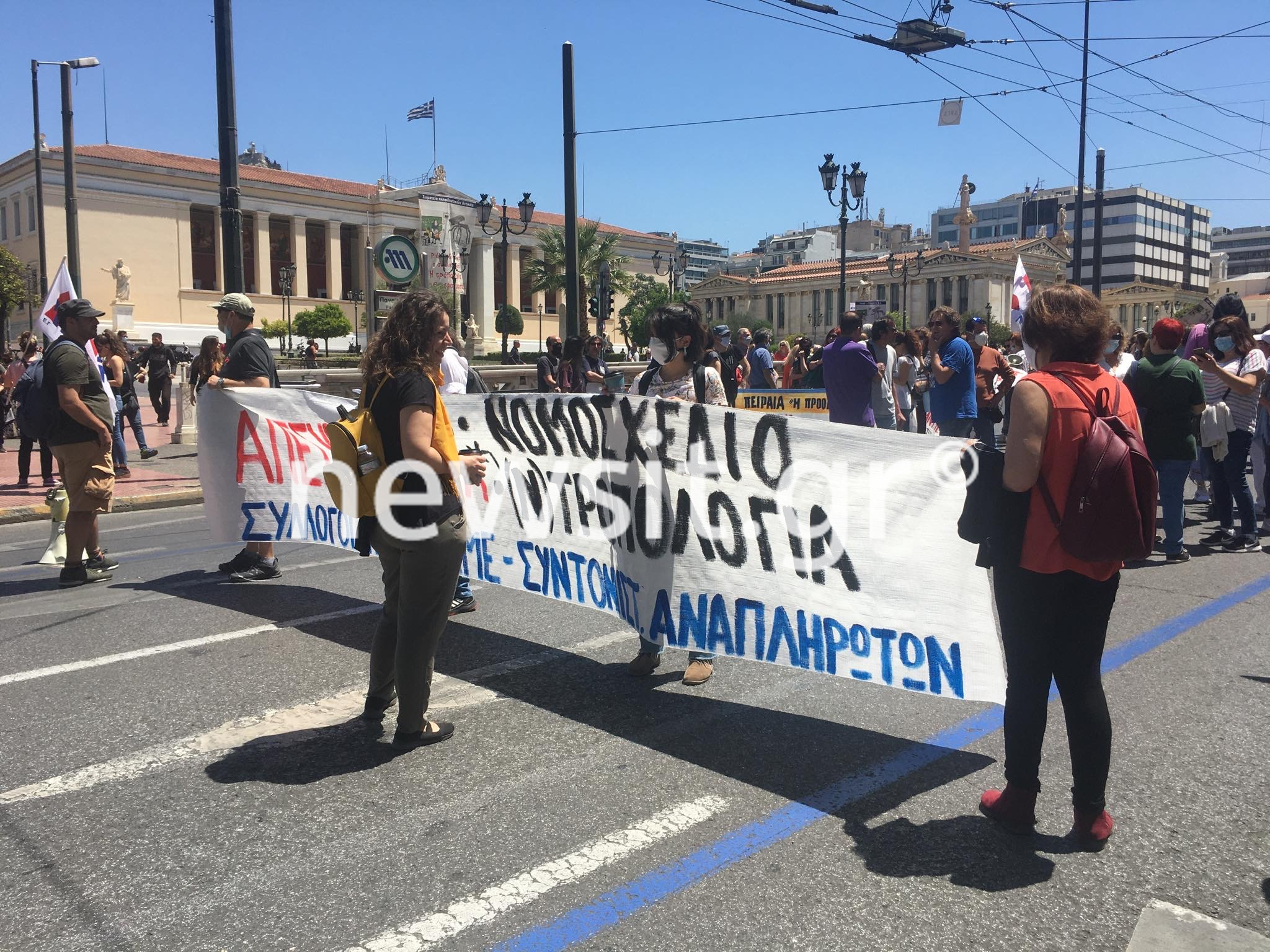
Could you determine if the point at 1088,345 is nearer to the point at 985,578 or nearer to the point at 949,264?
the point at 985,578

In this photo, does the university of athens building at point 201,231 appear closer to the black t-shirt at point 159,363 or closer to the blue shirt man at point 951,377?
the black t-shirt at point 159,363

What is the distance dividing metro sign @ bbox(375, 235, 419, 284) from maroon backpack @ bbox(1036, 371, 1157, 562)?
8.28m

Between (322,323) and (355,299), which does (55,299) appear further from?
(355,299)

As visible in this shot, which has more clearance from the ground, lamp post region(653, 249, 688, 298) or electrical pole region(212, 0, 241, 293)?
lamp post region(653, 249, 688, 298)

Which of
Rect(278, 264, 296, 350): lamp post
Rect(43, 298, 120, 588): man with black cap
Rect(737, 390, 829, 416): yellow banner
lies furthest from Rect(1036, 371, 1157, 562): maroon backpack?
Rect(278, 264, 296, 350): lamp post

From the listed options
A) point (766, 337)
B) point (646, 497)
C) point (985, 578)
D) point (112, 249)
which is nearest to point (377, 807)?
point (646, 497)

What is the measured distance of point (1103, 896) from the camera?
9.55 feet

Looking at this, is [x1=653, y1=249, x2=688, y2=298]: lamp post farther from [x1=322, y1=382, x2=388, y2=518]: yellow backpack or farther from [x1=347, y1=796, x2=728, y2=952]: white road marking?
[x1=347, y1=796, x2=728, y2=952]: white road marking

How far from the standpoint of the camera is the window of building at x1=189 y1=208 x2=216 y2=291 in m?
72.9

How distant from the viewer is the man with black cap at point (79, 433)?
6.63 m

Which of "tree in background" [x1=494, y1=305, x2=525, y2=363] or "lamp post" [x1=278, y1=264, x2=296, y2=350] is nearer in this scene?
"lamp post" [x1=278, y1=264, x2=296, y2=350]

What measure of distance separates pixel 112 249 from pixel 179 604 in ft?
228

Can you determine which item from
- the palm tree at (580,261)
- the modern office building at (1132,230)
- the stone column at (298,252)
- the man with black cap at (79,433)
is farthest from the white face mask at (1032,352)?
the modern office building at (1132,230)

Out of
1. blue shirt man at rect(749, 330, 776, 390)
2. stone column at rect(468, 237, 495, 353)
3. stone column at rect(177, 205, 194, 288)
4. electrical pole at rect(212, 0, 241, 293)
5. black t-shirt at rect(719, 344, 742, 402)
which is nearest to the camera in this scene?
electrical pole at rect(212, 0, 241, 293)
